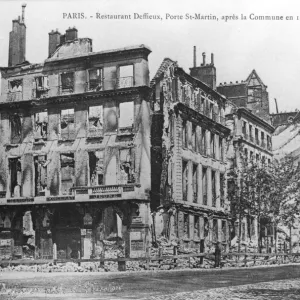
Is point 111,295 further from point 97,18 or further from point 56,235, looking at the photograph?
point 56,235

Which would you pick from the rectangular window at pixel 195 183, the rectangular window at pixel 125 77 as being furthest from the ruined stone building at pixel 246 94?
the rectangular window at pixel 125 77

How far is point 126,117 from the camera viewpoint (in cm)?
2877

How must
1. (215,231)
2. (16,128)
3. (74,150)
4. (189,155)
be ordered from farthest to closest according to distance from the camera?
(215,231)
(189,155)
(16,128)
(74,150)

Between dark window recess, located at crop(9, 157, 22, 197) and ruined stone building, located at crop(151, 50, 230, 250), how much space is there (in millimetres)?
5919

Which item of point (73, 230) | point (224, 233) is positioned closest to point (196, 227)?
point (224, 233)

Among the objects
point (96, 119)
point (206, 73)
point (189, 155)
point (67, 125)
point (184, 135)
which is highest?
point (206, 73)

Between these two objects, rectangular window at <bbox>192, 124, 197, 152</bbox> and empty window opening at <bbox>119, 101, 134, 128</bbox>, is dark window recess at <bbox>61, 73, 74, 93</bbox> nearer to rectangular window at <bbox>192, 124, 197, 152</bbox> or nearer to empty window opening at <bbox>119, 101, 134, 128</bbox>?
empty window opening at <bbox>119, 101, 134, 128</bbox>

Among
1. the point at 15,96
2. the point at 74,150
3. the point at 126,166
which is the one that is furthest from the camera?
the point at 15,96

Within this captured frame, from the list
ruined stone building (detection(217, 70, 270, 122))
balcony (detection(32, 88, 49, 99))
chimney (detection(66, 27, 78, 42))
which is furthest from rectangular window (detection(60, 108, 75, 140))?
ruined stone building (detection(217, 70, 270, 122))

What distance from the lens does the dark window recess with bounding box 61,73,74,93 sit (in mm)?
29781

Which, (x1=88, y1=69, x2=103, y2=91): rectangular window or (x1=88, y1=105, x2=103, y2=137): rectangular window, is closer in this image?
(x1=88, y1=105, x2=103, y2=137): rectangular window

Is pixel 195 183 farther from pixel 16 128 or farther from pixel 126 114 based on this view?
pixel 16 128

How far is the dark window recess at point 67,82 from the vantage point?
29.8 m

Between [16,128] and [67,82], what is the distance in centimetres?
303
